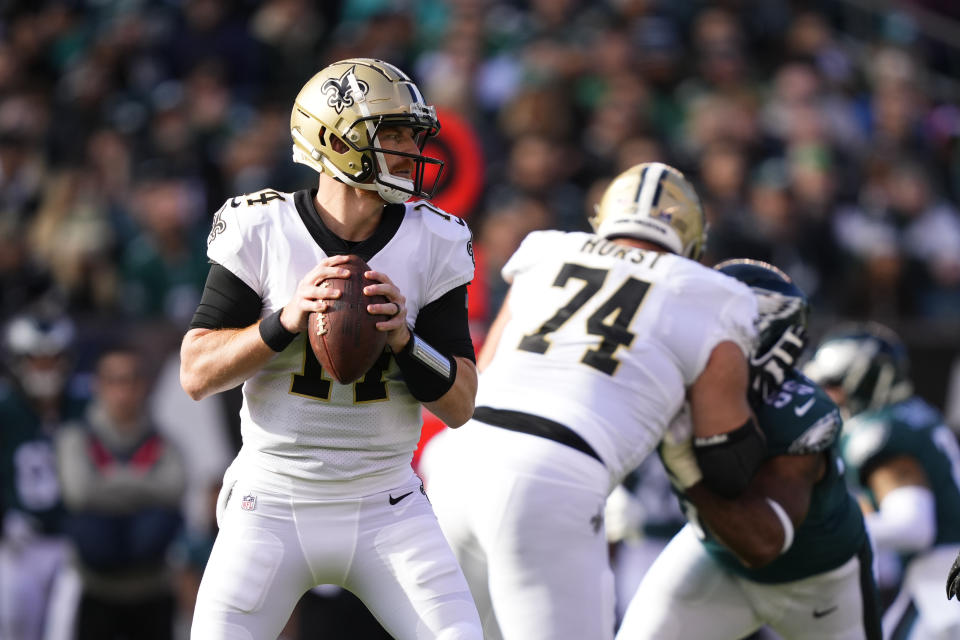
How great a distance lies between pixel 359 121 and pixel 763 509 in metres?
1.92

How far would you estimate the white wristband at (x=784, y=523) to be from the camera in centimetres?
466

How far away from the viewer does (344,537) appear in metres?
3.73

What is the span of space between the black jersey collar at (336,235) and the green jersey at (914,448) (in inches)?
106

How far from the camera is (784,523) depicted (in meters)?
4.66

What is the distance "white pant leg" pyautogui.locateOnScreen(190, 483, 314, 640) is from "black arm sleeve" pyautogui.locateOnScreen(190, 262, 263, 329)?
46cm

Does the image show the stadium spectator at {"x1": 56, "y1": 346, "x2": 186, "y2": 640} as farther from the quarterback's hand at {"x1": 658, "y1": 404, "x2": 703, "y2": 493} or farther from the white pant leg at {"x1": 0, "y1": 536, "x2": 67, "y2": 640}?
the quarterback's hand at {"x1": 658, "y1": 404, "x2": 703, "y2": 493}

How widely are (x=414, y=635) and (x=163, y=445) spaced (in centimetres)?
448

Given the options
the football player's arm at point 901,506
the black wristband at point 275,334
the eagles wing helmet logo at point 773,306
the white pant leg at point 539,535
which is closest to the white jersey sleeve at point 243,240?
the black wristband at point 275,334

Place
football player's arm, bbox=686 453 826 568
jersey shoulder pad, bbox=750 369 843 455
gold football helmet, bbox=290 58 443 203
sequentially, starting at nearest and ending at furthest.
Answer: gold football helmet, bbox=290 58 443 203 → football player's arm, bbox=686 453 826 568 → jersey shoulder pad, bbox=750 369 843 455

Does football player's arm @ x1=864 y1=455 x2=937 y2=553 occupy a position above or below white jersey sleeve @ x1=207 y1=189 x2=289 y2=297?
below

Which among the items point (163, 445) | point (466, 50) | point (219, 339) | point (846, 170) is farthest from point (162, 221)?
point (219, 339)

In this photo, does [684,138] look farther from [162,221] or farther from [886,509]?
[886,509]

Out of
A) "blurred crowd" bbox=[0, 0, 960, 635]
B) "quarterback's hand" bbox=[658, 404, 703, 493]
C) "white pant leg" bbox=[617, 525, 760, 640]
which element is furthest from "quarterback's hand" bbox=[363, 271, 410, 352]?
"blurred crowd" bbox=[0, 0, 960, 635]

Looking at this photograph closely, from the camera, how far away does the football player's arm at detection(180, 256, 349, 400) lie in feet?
11.5
